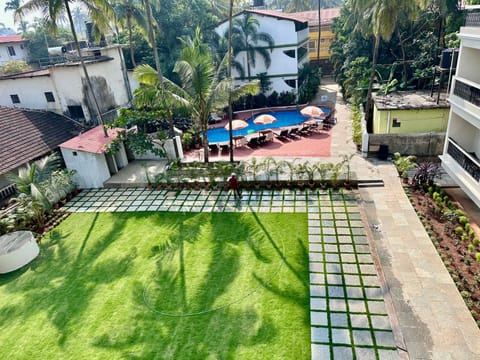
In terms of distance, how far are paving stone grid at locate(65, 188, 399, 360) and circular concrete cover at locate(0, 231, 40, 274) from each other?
3.39m

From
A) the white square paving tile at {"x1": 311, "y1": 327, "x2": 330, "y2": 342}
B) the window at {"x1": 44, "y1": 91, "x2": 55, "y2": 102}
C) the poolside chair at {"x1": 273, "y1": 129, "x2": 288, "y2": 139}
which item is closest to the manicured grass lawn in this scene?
the white square paving tile at {"x1": 311, "y1": 327, "x2": 330, "y2": 342}

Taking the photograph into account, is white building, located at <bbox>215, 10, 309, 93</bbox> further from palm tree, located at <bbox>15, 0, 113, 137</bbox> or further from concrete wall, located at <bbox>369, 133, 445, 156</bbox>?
concrete wall, located at <bbox>369, 133, 445, 156</bbox>

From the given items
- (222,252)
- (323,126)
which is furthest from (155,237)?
(323,126)

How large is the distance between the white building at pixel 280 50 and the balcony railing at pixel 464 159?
21.7m

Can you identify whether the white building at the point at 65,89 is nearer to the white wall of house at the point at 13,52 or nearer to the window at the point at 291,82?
the window at the point at 291,82

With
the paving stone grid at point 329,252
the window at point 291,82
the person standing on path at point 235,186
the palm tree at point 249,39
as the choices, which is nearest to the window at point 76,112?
the paving stone grid at point 329,252

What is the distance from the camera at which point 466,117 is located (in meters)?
13.0

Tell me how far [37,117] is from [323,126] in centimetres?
1995

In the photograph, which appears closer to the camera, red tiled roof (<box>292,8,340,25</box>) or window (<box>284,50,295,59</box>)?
window (<box>284,50,295,59</box>)

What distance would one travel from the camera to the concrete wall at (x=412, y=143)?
1842 centimetres

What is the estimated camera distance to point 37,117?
2164 cm

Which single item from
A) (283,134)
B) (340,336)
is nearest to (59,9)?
(283,134)

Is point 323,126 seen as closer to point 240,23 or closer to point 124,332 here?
point 240,23

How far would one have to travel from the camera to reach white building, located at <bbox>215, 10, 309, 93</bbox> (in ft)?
107
